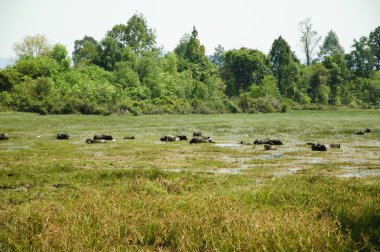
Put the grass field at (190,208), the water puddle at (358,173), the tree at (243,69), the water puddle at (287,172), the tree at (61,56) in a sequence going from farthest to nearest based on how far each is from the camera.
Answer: the tree at (243,69)
the tree at (61,56)
the water puddle at (287,172)
the water puddle at (358,173)
the grass field at (190,208)

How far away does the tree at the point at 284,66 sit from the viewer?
309 ft

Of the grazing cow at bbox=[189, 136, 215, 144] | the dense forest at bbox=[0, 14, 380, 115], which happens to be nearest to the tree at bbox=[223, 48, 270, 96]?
the dense forest at bbox=[0, 14, 380, 115]

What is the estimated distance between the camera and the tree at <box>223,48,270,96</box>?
97.8m

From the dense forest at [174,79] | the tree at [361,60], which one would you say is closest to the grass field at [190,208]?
the dense forest at [174,79]

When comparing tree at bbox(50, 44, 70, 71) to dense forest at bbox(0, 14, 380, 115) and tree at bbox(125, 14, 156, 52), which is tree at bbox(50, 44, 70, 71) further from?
tree at bbox(125, 14, 156, 52)

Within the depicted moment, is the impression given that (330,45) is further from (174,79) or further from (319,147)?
(319,147)

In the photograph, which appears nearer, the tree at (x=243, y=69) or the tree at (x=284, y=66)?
the tree at (x=284, y=66)

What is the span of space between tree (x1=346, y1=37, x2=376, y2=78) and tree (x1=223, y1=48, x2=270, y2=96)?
27.4 metres

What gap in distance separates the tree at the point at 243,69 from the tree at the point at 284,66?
2.71 meters

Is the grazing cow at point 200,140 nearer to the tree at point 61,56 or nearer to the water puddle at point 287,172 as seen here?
the water puddle at point 287,172

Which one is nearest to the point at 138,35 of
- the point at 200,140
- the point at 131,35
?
the point at 131,35

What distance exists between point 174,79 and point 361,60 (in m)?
56.9

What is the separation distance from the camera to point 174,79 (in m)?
84.7

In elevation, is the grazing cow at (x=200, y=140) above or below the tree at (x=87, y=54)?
below
